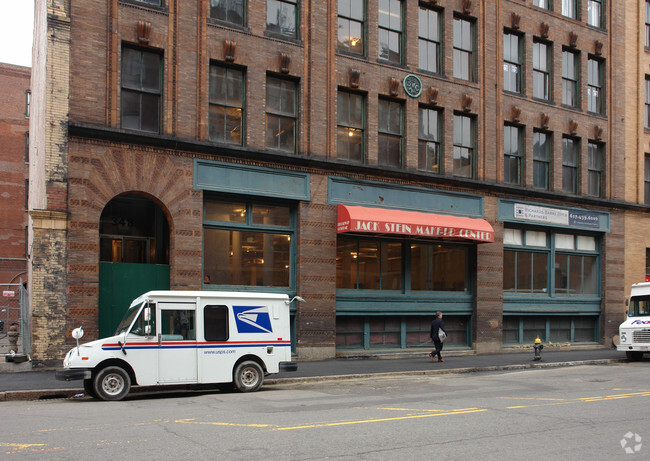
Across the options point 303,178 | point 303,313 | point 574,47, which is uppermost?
point 574,47

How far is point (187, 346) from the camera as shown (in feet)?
45.5

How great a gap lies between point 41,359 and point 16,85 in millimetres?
35824

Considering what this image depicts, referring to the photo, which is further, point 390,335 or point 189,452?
point 390,335

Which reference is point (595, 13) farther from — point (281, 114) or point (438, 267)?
point (281, 114)

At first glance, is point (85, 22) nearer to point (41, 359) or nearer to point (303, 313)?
point (41, 359)

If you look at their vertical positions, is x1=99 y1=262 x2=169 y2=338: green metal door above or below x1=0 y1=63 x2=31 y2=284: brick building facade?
below

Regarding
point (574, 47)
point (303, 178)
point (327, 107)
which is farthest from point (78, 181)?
point (574, 47)

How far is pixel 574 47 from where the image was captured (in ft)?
97.1

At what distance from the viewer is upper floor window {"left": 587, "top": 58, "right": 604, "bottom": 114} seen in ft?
100

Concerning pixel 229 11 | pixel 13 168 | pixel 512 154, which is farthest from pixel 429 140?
pixel 13 168

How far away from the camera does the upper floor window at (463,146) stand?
25891 mm

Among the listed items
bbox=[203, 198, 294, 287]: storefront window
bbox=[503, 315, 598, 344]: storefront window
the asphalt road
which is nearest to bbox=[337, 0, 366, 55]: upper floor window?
bbox=[203, 198, 294, 287]: storefront window

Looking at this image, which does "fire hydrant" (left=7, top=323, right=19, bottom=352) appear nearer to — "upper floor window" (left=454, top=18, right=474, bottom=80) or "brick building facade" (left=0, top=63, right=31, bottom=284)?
"upper floor window" (left=454, top=18, right=474, bottom=80)

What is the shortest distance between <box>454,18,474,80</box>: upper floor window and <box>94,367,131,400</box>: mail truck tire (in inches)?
738
